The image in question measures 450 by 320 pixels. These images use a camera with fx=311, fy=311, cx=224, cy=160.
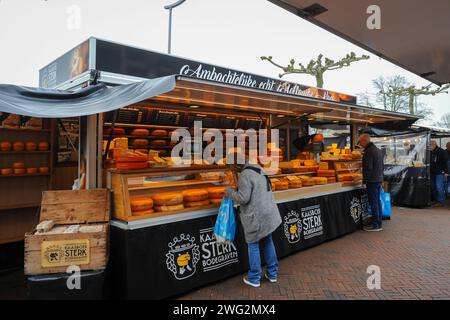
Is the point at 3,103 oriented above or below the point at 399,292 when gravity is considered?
above

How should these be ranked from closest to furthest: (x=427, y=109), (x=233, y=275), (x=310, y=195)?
(x=233, y=275) < (x=310, y=195) < (x=427, y=109)

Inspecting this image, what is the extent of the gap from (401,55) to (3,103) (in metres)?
3.83

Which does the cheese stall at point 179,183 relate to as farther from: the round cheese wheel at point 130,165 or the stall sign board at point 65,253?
the stall sign board at point 65,253

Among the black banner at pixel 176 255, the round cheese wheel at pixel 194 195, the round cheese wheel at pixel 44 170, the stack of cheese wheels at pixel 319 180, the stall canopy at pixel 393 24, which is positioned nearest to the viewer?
the stall canopy at pixel 393 24

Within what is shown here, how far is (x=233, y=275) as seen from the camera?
14.5 ft

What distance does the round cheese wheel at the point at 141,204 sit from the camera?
374cm

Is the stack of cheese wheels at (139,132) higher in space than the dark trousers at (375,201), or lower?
higher

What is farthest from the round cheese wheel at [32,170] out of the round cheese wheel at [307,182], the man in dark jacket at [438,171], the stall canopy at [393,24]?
the man in dark jacket at [438,171]

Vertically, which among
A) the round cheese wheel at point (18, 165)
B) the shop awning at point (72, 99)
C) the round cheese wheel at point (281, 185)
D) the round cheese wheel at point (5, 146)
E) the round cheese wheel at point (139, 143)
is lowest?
the round cheese wheel at point (281, 185)

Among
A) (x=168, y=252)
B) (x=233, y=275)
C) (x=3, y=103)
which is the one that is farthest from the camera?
(x=233, y=275)

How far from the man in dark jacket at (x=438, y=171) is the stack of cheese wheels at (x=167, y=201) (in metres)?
9.74

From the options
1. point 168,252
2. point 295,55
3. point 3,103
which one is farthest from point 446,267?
point 295,55

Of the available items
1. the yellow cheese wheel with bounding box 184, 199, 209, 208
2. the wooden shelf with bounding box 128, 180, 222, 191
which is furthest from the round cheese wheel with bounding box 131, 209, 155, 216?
the yellow cheese wheel with bounding box 184, 199, 209, 208
